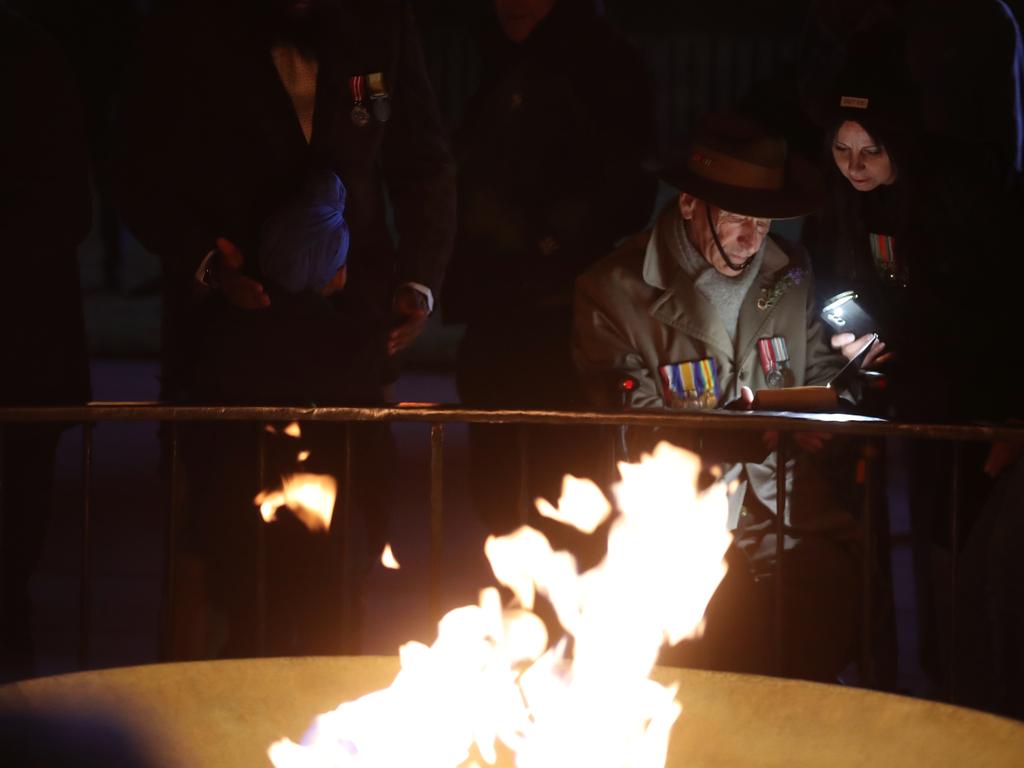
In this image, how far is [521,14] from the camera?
16.0ft

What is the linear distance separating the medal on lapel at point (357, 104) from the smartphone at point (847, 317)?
58.1 inches

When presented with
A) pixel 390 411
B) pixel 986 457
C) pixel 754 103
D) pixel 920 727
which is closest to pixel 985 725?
pixel 920 727

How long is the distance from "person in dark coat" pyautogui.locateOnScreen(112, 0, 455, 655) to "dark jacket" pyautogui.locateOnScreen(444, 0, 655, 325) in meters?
0.39

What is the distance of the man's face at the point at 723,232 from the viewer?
4473 millimetres

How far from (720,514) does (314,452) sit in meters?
1.13

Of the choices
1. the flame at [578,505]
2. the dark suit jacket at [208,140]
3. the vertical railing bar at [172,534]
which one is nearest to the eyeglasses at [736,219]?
the flame at [578,505]

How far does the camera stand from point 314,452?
4.16 metres

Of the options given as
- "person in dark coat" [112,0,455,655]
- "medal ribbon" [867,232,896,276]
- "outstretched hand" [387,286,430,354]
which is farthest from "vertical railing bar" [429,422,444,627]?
"medal ribbon" [867,232,896,276]

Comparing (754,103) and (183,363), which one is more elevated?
(754,103)

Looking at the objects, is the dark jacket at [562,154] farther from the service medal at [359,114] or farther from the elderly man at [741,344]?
the service medal at [359,114]

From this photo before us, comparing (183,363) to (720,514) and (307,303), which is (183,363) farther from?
(720,514)

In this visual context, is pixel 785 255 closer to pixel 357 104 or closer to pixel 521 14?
pixel 521 14

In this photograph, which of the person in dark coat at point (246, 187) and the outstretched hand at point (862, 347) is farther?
the outstretched hand at point (862, 347)

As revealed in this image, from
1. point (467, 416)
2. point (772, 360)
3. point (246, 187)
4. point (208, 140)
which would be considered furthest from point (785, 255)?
point (208, 140)
